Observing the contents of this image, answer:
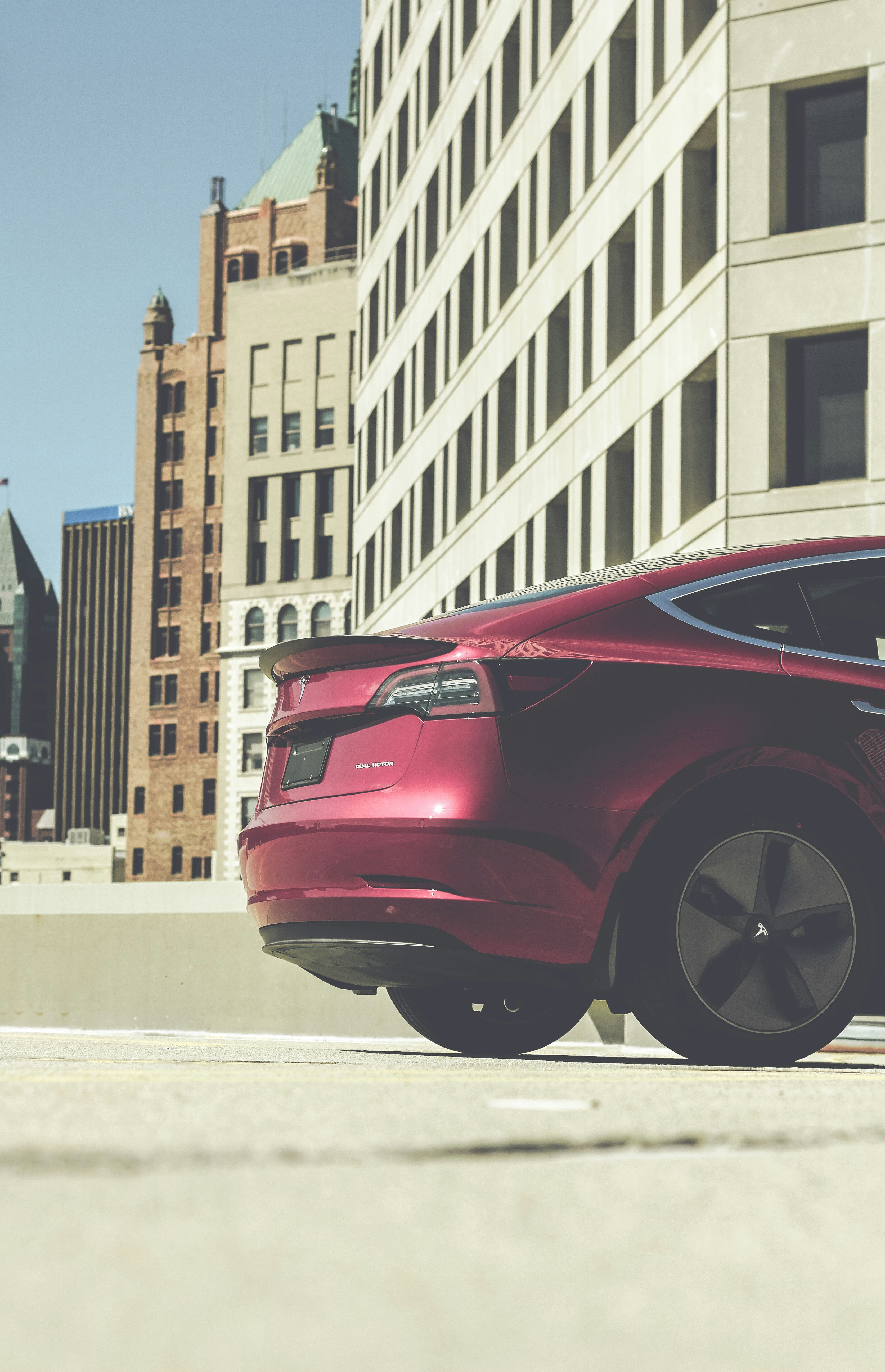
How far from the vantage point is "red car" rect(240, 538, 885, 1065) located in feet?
16.9

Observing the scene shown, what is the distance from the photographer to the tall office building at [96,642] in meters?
167

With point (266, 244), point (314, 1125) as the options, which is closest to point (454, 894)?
point (314, 1125)

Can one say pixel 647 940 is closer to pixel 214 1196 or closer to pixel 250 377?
pixel 214 1196

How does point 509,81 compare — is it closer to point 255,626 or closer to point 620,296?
point 620,296

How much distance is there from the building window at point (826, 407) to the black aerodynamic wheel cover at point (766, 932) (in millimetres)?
16959

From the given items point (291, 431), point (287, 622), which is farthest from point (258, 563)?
point (291, 431)

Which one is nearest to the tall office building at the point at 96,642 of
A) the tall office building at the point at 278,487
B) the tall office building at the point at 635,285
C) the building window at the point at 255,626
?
the tall office building at the point at 278,487

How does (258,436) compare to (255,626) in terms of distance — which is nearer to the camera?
(258,436)

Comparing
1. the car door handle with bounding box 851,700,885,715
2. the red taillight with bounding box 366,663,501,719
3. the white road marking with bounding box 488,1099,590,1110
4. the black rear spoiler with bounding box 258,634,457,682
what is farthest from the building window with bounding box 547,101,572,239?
the white road marking with bounding box 488,1099,590,1110

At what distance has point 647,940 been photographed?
523 centimetres

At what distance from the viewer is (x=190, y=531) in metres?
116

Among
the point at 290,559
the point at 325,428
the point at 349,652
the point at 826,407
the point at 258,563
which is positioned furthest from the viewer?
the point at 258,563

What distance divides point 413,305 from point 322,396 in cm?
4473

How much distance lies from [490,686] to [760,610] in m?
1.00
